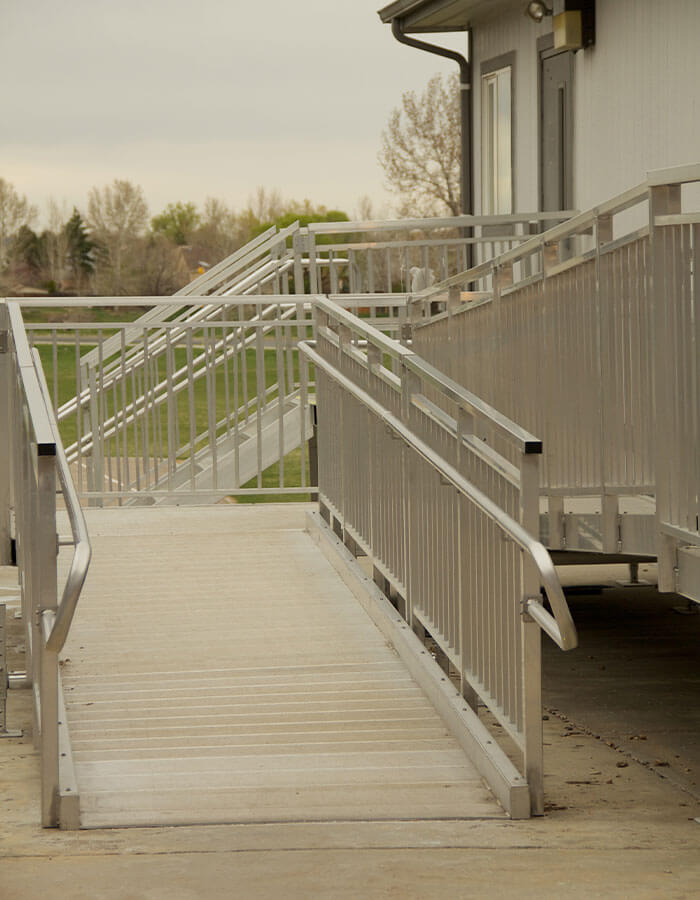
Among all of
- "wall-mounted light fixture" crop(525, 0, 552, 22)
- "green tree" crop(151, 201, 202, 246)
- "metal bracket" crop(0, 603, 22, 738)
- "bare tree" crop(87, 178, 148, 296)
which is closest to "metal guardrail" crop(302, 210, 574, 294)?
"wall-mounted light fixture" crop(525, 0, 552, 22)

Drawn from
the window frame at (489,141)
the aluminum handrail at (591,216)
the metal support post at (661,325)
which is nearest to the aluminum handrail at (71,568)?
the metal support post at (661,325)

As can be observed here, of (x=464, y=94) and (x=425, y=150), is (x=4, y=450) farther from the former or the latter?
(x=425, y=150)

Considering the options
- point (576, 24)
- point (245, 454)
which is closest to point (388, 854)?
point (245, 454)

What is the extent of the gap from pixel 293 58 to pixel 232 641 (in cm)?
7049

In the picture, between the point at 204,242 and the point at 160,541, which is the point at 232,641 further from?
the point at 204,242

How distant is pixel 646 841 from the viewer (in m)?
4.94

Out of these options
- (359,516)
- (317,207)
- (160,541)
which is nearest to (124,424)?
(160,541)

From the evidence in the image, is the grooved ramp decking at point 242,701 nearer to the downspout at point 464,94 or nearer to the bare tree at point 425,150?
the downspout at point 464,94

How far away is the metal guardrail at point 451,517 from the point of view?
5199 mm

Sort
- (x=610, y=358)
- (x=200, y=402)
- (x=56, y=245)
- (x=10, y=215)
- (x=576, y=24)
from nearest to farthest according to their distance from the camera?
(x=610, y=358) < (x=576, y=24) < (x=200, y=402) < (x=10, y=215) < (x=56, y=245)

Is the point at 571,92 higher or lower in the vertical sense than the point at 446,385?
higher

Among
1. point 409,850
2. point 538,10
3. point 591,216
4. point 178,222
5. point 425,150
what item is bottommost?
point 409,850

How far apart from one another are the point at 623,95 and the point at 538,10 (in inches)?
60.4

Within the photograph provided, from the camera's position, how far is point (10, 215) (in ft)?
247
